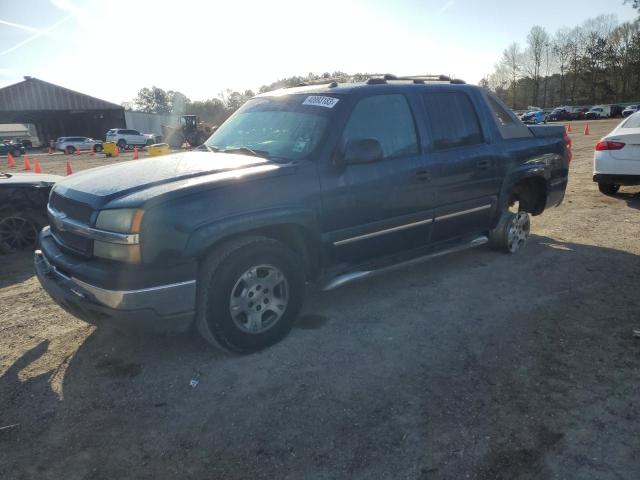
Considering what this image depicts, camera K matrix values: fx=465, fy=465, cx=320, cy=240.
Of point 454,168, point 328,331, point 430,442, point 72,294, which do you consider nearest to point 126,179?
point 72,294

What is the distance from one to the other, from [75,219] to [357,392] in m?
2.29

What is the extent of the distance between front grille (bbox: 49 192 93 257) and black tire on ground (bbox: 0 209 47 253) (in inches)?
116

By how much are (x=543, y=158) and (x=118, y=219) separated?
16.1ft

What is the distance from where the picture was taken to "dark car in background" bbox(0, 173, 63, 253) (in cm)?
596

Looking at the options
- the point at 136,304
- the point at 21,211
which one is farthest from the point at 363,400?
the point at 21,211

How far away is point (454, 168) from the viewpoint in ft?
14.9

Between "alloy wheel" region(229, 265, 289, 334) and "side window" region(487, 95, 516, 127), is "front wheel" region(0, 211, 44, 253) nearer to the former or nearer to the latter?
"alloy wheel" region(229, 265, 289, 334)

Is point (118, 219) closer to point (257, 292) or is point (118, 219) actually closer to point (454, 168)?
point (257, 292)

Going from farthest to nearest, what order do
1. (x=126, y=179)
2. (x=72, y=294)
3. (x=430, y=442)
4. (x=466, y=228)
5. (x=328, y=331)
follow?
Result: (x=466, y=228) → (x=328, y=331) → (x=126, y=179) → (x=72, y=294) → (x=430, y=442)

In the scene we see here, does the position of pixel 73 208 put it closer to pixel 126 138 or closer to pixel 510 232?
pixel 510 232

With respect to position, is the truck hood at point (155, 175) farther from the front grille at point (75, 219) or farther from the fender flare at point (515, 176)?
the fender flare at point (515, 176)

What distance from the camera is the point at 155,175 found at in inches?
133

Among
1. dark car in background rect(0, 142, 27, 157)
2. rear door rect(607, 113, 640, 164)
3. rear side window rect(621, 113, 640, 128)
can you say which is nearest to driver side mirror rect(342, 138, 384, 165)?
rear door rect(607, 113, 640, 164)

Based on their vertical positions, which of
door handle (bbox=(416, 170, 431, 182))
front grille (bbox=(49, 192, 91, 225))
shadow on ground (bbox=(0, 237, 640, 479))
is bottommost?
shadow on ground (bbox=(0, 237, 640, 479))
